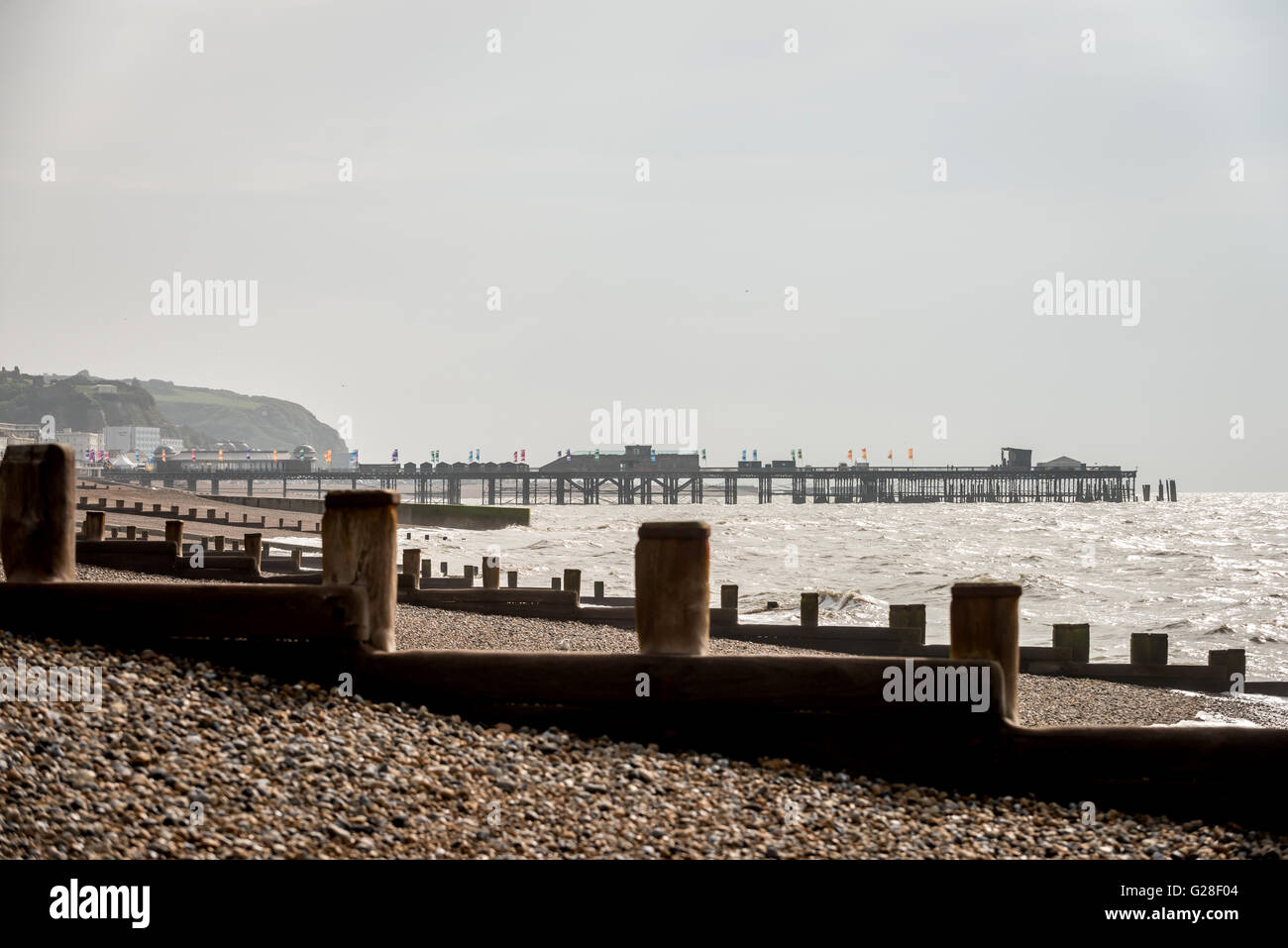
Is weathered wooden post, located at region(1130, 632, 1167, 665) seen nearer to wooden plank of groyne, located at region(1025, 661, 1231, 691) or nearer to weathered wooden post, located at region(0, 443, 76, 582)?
wooden plank of groyne, located at region(1025, 661, 1231, 691)

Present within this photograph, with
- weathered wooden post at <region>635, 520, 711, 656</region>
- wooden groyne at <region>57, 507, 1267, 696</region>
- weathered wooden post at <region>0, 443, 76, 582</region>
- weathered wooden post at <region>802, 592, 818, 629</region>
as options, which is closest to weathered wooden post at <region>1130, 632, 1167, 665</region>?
wooden groyne at <region>57, 507, 1267, 696</region>

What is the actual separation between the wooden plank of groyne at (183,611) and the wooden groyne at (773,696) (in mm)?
12

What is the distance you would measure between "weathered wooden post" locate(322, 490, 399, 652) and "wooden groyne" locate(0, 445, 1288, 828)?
0.01m

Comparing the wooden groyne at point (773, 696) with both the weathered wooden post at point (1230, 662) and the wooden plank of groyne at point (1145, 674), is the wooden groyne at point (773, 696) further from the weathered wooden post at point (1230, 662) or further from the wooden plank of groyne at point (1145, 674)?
the weathered wooden post at point (1230, 662)

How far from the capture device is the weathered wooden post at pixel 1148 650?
47.2 ft

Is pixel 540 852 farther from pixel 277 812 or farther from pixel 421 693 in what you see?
pixel 421 693

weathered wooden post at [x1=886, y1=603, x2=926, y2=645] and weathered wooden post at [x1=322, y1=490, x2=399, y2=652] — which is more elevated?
weathered wooden post at [x1=322, y1=490, x2=399, y2=652]

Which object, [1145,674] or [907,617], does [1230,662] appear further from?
[907,617]

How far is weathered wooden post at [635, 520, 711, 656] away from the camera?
19.8 feet

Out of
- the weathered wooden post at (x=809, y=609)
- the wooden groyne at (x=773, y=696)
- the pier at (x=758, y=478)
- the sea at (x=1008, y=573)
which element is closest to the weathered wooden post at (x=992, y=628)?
the wooden groyne at (x=773, y=696)

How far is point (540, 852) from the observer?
4.89 meters
